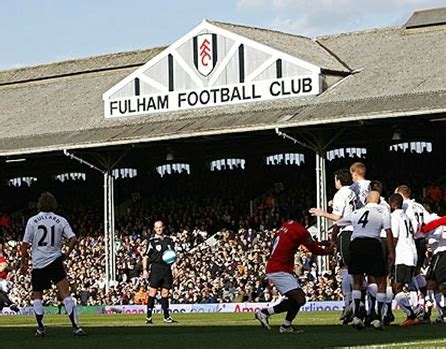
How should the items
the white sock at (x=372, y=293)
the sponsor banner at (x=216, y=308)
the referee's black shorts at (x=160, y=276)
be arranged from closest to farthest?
1. the white sock at (x=372, y=293)
2. the referee's black shorts at (x=160, y=276)
3. the sponsor banner at (x=216, y=308)

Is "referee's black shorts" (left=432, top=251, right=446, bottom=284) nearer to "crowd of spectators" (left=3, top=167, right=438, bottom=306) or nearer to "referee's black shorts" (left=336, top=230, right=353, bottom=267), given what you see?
"referee's black shorts" (left=336, top=230, right=353, bottom=267)

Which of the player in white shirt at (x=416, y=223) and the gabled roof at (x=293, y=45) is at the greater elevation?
the gabled roof at (x=293, y=45)

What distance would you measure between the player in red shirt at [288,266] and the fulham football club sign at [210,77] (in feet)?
68.8

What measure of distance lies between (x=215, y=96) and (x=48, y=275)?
22930 mm

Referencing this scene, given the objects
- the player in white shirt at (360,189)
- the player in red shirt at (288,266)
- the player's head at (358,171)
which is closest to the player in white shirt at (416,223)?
the player in white shirt at (360,189)

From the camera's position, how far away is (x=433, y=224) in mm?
18016

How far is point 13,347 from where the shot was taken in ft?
47.7

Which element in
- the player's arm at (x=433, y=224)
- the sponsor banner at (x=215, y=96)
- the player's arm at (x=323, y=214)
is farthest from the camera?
the sponsor banner at (x=215, y=96)

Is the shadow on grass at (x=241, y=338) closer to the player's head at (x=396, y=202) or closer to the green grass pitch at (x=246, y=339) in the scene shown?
the green grass pitch at (x=246, y=339)

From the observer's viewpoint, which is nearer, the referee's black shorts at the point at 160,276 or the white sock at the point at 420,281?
the white sock at the point at 420,281

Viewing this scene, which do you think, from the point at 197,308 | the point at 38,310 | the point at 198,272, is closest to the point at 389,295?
the point at 38,310

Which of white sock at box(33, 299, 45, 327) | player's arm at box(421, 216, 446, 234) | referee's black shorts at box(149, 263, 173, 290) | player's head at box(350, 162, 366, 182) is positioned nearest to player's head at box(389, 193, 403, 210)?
player's arm at box(421, 216, 446, 234)

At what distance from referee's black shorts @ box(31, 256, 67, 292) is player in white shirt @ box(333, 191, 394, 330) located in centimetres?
380

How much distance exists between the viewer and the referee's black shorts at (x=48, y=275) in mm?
17141
